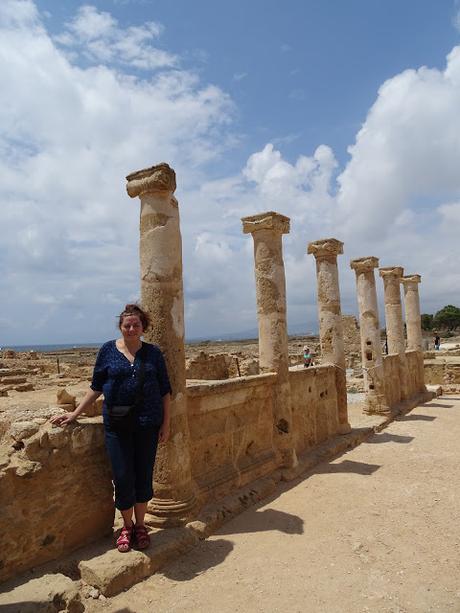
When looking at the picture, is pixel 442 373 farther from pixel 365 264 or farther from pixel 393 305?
pixel 365 264

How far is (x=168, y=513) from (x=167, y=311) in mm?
2085

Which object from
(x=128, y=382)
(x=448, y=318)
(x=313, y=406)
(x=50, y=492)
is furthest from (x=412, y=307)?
(x=448, y=318)

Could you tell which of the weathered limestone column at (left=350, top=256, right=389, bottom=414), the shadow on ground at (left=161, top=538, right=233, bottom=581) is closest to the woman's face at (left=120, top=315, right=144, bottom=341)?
the shadow on ground at (left=161, top=538, right=233, bottom=581)

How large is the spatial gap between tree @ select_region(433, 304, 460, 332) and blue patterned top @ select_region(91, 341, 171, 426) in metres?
65.9

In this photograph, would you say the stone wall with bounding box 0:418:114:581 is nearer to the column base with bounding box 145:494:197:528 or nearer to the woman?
the woman

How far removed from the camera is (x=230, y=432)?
6023 millimetres

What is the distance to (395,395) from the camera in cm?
1334

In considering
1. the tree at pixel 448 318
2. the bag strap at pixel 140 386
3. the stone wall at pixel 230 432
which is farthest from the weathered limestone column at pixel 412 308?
the tree at pixel 448 318

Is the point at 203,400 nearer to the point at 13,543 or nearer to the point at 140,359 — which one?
the point at 140,359

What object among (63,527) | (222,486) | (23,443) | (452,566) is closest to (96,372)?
(23,443)

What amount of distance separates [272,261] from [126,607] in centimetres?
518

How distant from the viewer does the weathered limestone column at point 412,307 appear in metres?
16.4

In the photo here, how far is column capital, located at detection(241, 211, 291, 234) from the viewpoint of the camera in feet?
24.0

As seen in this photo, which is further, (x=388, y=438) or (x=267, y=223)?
(x=388, y=438)
